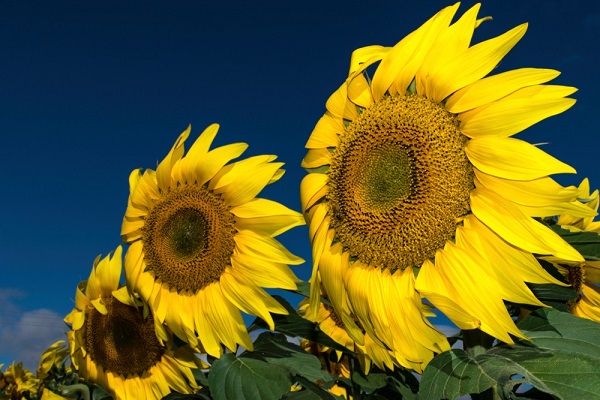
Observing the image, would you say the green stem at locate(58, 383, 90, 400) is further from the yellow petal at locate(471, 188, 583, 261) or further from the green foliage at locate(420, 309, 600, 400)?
the yellow petal at locate(471, 188, 583, 261)

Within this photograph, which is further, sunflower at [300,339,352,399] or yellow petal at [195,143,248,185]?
sunflower at [300,339,352,399]

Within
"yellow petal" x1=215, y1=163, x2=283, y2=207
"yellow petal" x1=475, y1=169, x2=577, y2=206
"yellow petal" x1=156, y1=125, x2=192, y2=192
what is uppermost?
"yellow petal" x1=156, y1=125, x2=192, y2=192

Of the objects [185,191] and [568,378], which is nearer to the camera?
[568,378]

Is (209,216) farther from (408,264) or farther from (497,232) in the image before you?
(497,232)

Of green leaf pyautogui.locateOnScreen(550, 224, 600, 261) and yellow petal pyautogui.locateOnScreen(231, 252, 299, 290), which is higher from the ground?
yellow petal pyautogui.locateOnScreen(231, 252, 299, 290)

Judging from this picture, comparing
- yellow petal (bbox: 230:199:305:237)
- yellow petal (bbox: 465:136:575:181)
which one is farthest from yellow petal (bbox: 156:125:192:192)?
yellow petal (bbox: 465:136:575:181)

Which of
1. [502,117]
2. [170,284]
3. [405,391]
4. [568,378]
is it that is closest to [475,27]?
[502,117]

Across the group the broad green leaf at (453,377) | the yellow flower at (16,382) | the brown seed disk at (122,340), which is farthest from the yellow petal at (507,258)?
the yellow flower at (16,382)
